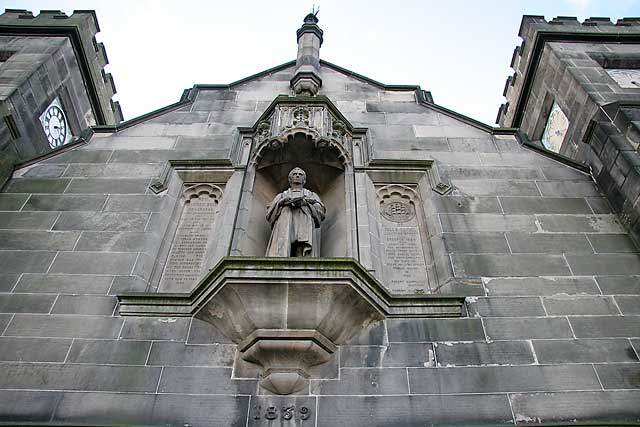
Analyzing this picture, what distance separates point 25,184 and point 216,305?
4.63 m

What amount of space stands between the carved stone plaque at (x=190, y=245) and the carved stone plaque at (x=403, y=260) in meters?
2.71

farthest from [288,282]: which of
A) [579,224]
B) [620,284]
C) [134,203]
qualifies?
[579,224]

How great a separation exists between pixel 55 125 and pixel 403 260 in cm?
793

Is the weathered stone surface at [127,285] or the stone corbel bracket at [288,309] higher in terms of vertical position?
the weathered stone surface at [127,285]

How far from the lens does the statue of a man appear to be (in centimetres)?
712

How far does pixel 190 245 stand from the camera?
8.06 metres

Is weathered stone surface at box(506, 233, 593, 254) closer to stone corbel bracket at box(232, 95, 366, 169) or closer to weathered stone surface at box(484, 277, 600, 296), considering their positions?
weathered stone surface at box(484, 277, 600, 296)

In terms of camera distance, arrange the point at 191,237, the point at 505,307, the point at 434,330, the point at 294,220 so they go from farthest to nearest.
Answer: the point at 191,237 → the point at 294,220 → the point at 505,307 → the point at 434,330

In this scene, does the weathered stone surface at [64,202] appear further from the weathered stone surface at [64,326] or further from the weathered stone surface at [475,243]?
the weathered stone surface at [475,243]

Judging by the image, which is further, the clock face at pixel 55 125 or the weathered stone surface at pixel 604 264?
the clock face at pixel 55 125

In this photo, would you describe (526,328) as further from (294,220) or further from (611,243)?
(294,220)

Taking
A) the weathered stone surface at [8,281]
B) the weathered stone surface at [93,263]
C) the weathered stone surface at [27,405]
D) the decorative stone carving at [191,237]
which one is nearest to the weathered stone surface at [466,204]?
the decorative stone carving at [191,237]

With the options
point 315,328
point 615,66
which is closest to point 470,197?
point 315,328

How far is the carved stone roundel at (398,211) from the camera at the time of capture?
8523mm
